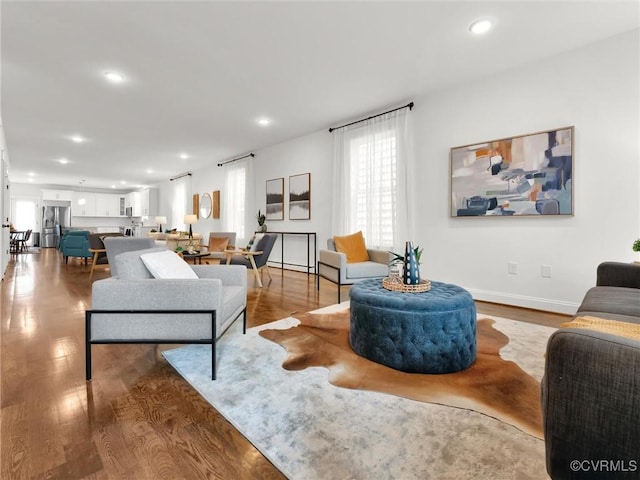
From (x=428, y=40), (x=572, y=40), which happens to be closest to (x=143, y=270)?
(x=428, y=40)

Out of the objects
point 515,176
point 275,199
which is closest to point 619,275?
point 515,176

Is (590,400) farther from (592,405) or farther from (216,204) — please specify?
(216,204)

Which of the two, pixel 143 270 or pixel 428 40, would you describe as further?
pixel 428 40

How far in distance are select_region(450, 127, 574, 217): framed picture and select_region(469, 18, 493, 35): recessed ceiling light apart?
1.23 meters

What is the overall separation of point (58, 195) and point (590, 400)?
51.1 ft

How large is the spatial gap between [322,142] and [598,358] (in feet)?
17.6

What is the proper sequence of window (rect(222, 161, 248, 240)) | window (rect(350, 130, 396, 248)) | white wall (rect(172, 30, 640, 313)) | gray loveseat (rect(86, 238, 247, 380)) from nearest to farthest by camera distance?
1. gray loveseat (rect(86, 238, 247, 380))
2. white wall (rect(172, 30, 640, 313))
3. window (rect(350, 130, 396, 248))
4. window (rect(222, 161, 248, 240))

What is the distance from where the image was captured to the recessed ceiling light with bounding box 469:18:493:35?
8.70ft

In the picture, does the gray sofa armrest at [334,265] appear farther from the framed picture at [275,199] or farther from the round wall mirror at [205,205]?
the round wall mirror at [205,205]

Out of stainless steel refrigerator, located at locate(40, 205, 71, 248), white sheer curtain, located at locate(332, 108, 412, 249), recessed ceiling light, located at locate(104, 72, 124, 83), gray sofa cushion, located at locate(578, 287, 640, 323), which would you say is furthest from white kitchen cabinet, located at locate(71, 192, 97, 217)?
gray sofa cushion, located at locate(578, 287, 640, 323)

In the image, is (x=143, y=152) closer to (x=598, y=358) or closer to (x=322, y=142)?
(x=322, y=142)

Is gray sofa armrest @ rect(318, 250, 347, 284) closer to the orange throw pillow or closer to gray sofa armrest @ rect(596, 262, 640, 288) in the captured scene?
gray sofa armrest @ rect(596, 262, 640, 288)

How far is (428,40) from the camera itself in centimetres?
291

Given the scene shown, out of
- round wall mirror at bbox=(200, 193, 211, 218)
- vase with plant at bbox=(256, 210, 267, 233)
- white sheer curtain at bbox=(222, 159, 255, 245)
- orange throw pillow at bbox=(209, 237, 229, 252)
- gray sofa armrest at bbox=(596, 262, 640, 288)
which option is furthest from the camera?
round wall mirror at bbox=(200, 193, 211, 218)
